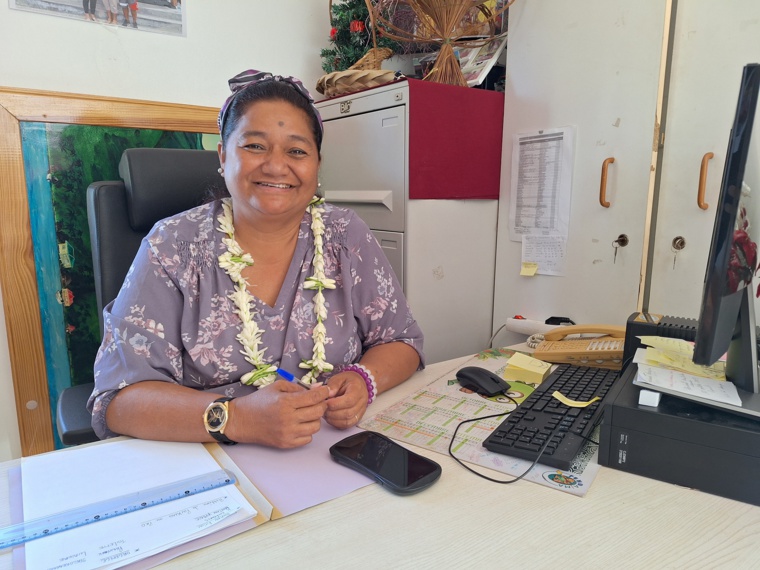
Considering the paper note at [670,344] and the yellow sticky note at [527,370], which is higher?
the paper note at [670,344]

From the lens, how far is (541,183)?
1.69 meters

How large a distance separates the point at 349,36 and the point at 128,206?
1.20m

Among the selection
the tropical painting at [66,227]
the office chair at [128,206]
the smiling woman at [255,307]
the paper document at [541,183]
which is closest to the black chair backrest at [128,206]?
the office chair at [128,206]

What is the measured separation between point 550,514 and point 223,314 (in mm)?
702

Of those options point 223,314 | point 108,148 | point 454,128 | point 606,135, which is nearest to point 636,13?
point 606,135

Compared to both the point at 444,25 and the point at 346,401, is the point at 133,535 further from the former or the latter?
the point at 444,25

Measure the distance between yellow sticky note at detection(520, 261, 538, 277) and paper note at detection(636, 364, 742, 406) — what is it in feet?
2.99

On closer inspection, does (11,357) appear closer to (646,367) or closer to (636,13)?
(646,367)

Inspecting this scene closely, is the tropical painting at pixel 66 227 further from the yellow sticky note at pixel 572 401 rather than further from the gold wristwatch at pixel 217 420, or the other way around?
the yellow sticky note at pixel 572 401

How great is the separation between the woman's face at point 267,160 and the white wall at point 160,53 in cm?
85

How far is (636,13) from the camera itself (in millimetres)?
1395

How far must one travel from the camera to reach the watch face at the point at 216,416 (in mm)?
808

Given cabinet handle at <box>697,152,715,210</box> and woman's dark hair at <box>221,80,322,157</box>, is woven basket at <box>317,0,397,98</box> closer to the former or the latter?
woman's dark hair at <box>221,80,322,157</box>

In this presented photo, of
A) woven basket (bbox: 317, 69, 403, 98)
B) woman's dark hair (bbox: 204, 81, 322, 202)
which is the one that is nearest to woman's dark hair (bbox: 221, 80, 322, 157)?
woman's dark hair (bbox: 204, 81, 322, 202)
